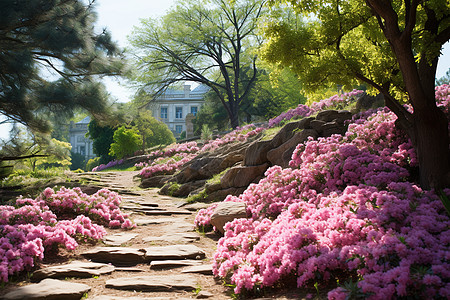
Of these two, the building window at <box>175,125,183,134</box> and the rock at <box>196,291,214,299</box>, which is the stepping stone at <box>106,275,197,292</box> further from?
the building window at <box>175,125,183,134</box>

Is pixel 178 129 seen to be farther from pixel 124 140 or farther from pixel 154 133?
pixel 124 140

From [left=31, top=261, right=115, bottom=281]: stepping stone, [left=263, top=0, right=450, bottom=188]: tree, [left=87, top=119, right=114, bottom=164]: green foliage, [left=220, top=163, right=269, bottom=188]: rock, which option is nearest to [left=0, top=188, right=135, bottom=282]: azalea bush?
[left=31, top=261, right=115, bottom=281]: stepping stone

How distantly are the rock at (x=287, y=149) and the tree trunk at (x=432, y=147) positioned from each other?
3186 mm

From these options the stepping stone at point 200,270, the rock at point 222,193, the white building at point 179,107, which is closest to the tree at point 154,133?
the rock at point 222,193

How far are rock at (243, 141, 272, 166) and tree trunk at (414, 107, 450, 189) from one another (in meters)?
4.34

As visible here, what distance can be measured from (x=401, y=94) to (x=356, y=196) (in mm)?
3938

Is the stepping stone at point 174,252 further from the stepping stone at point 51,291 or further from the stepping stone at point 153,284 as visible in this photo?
the stepping stone at point 51,291

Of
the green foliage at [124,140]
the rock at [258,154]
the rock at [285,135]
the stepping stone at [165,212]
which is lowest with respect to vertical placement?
the stepping stone at [165,212]

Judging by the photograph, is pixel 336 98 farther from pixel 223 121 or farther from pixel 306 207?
pixel 223 121

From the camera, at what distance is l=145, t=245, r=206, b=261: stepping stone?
4.84 m

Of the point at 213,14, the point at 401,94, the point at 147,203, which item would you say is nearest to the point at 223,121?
the point at 213,14

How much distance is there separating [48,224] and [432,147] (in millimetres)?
5933

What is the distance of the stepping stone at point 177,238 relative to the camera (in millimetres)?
5785

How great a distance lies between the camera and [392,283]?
8.29ft
